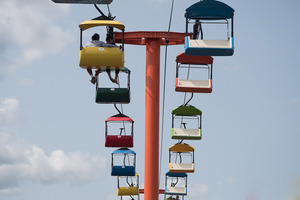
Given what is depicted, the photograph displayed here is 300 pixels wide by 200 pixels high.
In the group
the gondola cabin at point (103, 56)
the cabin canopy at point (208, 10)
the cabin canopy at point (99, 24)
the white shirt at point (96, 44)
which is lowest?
the gondola cabin at point (103, 56)

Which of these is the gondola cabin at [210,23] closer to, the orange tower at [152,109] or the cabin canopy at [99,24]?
the cabin canopy at [99,24]

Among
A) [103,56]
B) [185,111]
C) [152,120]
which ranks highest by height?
[103,56]

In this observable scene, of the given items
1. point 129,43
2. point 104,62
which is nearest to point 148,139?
point 129,43

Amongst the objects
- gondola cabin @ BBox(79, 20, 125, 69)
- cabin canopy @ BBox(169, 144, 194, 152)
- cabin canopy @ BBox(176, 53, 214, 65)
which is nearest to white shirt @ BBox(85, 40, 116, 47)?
gondola cabin @ BBox(79, 20, 125, 69)

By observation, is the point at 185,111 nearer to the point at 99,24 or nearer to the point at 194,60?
the point at 194,60

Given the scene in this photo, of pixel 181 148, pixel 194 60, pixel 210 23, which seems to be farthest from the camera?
pixel 181 148

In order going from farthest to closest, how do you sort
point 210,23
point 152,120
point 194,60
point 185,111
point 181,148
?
1. point 181,148
2. point 152,120
3. point 185,111
4. point 194,60
5. point 210,23

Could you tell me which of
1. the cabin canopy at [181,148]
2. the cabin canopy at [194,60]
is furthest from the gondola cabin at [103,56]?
the cabin canopy at [181,148]

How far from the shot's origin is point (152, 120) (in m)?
22.4

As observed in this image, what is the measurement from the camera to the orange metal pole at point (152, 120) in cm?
2234

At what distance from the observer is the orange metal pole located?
880 inches

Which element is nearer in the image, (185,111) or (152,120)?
(185,111)

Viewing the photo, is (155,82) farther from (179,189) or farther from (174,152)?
(179,189)

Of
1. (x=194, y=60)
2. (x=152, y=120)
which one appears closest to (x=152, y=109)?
(x=152, y=120)
